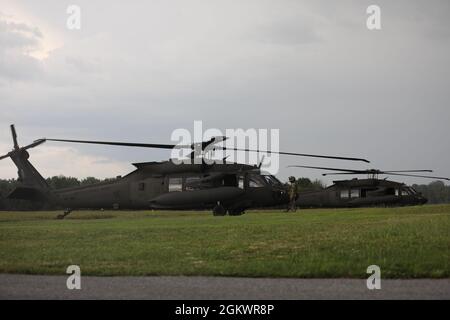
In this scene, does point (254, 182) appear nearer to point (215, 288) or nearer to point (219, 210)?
point (219, 210)

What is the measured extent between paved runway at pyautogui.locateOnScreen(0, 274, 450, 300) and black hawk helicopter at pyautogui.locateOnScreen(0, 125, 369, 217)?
64.7 ft

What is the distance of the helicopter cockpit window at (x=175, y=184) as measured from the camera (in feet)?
104

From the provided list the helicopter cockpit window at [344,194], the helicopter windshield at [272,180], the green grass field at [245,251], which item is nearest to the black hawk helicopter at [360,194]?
the helicopter cockpit window at [344,194]

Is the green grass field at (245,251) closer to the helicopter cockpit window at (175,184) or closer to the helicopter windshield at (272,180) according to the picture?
the helicopter cockpit window at (175,184)

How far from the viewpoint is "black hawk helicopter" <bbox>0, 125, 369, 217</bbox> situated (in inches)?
1235

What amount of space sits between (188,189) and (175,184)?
81 centimetres

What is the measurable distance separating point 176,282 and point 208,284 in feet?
2.16

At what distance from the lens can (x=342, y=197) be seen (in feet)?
162

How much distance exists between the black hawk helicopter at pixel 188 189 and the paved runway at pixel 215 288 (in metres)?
19.7

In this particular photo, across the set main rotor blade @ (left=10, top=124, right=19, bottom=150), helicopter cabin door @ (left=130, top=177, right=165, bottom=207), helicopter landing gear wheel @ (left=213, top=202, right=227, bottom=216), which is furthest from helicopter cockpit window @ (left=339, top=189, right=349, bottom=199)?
main rotor blade @ (left=10, top=124, right=19, bottom=150)

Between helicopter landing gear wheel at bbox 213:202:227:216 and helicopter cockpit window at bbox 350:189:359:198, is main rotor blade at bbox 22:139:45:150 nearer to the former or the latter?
helicopter landing gear wheel at bbox 213:202:227:216

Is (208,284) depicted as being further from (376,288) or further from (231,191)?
(231,191)

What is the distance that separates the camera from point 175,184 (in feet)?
105
